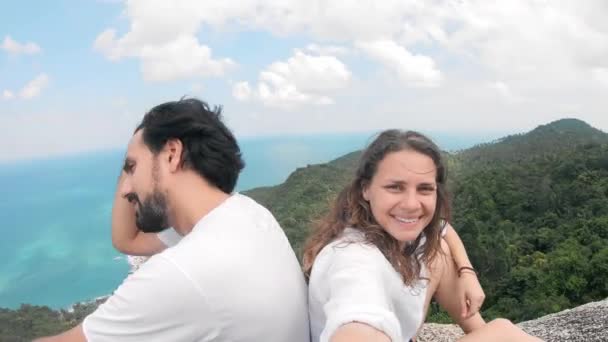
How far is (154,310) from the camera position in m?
1.27

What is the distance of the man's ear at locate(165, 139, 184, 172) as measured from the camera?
5.52 ft

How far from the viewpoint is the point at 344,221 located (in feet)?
6.43

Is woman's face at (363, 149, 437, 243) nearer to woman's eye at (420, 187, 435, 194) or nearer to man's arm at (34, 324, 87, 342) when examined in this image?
woman's eye at (420, 187, 435, 194)

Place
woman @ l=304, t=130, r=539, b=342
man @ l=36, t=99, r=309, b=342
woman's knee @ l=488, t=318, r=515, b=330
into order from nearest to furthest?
man @ l=36, t=99, r=309, b=342, woman @ l=304, t=130, r=539, b=342, woman's knee @ l=488, t=318, r=515, b=330

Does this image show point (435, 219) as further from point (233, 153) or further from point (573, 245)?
point (573, 245)

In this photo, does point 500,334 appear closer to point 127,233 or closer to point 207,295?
point 207,295

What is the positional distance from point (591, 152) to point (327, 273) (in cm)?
4315

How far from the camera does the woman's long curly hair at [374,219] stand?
5.97ft

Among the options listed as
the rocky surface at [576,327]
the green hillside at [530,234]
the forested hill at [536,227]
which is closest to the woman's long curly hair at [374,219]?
the rocky surface at [576,327]

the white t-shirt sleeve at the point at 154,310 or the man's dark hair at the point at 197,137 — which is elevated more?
the man's dark hair at the point at 197,137

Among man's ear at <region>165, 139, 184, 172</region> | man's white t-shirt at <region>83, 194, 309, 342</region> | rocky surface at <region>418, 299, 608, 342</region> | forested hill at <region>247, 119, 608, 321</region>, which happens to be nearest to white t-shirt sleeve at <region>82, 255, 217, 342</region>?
man's white t-shirt at <region>83, 194, 309, 342</region>

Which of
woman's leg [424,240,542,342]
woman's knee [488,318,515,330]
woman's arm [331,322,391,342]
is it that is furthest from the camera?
woman's leg [424,240,542,342]

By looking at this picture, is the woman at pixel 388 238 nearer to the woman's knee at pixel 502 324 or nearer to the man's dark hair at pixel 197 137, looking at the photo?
the woman's knee at pixel 502 324

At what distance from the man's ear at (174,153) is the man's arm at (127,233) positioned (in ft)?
2.35
